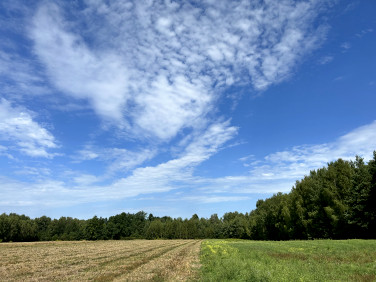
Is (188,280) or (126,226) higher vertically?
(126,226)

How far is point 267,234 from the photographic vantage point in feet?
344

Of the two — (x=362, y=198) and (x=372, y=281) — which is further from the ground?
(x=362, y=198)

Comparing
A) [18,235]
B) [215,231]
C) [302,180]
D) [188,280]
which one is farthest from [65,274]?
[215,231]

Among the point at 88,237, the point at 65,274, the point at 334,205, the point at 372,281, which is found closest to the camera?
the point at 372,281

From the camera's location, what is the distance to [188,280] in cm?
1602

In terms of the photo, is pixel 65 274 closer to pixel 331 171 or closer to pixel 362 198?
pixel 362 198

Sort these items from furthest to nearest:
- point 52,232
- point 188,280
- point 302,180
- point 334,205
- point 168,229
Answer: point 168,229 → point 52,232 → point 302,180 → point 334,205 → point 188,280

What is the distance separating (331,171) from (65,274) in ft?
208

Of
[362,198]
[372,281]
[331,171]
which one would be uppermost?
[331,171]

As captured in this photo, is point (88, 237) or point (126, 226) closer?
point (88, 237)

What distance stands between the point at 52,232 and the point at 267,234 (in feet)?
446

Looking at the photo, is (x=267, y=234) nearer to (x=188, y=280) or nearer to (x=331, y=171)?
(x=331, y=171)

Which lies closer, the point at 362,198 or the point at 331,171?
the point at 362,198

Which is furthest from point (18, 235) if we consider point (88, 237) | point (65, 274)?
point (65, 274)
